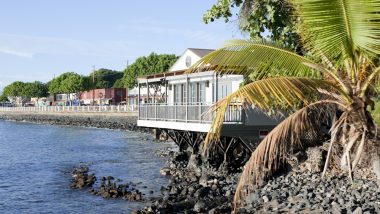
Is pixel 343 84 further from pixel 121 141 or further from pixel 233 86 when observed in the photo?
pixel 121 141

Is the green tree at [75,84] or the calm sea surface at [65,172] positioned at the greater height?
the green tree at [75,84]

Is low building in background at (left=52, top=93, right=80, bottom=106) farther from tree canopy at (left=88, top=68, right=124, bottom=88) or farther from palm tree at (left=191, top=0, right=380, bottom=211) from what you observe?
palm tree at (left=191, top=0, right=380, bottom=211)

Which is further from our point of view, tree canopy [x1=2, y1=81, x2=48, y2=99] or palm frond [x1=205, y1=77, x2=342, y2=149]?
tree canopy [x1=2, y1=81, x2=48, y2=99]

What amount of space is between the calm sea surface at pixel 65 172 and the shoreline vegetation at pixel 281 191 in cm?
190

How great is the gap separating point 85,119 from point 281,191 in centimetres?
7792

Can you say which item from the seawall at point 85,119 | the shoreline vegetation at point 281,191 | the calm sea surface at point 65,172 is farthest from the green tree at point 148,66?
the shoreline vegetation at point 281,191

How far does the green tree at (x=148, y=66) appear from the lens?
317 feet

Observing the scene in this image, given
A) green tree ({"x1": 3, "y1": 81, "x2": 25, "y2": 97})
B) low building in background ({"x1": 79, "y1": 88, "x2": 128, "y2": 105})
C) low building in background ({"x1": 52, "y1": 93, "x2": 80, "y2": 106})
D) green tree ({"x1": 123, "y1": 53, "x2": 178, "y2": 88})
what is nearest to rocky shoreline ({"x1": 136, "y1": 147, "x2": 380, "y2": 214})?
green tree ({"x1": 123, "y1": 53, "x2": 178, "y2": 88})

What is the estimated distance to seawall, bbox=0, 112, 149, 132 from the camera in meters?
74.1

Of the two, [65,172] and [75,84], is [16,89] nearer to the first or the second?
[75,84]

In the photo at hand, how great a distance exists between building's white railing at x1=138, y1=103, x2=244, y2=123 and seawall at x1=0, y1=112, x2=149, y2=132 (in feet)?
124

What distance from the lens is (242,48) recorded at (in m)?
8.02

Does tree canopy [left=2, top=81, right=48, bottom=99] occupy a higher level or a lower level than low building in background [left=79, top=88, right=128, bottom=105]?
higher

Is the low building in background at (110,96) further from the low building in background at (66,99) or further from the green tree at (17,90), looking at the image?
the green tree at (17,90)
